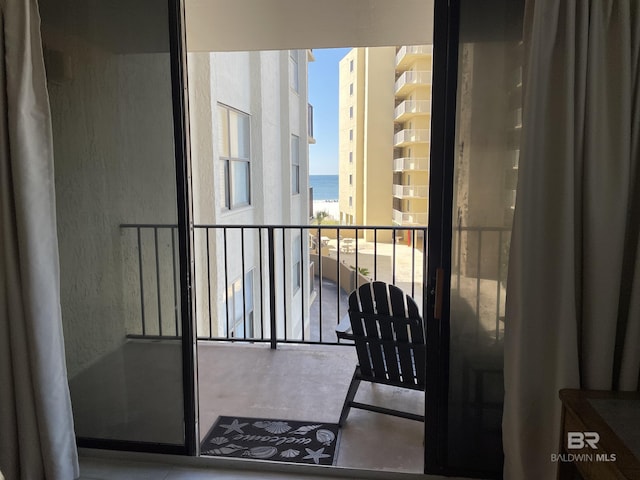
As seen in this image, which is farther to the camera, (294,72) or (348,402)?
(294,72)

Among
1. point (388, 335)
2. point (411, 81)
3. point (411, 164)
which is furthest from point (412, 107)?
point (388, 335)

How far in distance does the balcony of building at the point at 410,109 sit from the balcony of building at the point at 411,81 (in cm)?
43

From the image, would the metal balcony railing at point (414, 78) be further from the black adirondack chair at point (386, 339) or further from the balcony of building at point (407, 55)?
the black adirondack chair at point (386, 339)

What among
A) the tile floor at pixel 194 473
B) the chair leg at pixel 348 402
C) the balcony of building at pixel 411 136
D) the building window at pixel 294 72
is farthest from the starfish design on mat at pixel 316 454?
the balcony of building at pixel 411 136

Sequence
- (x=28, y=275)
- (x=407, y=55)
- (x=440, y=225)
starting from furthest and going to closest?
1. (x=407, y=55)
2. (x=440, y=225)
3. (x=28, y=275)

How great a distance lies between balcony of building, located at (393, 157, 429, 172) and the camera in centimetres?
1531

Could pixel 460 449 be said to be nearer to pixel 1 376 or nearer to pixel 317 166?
pixel 1 376

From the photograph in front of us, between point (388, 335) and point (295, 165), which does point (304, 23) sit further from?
point (295, 165)

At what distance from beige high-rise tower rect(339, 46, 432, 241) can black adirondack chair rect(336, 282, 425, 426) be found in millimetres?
11961

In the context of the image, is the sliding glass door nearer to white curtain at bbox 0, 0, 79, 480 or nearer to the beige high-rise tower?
white curtain at bbox 0, 0, 79, 480

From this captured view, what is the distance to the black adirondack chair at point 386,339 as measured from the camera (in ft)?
8.74

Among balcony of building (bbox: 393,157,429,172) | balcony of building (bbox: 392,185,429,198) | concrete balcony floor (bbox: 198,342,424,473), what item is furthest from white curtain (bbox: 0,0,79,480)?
balcony of building (bbox: 392,185,429,198)

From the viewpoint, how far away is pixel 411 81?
14.8 metres

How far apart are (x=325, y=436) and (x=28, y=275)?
169 centimetres
